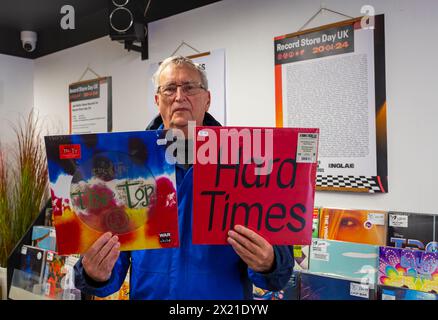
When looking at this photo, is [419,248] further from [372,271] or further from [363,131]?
[363,131]

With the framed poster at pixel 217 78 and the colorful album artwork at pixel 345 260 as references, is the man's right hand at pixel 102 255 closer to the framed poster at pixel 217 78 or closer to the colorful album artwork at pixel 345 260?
the colorful album artwork at pixel 345 260

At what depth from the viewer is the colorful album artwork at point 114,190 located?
1.07 metres

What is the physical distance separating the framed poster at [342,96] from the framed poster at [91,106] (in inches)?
70.1

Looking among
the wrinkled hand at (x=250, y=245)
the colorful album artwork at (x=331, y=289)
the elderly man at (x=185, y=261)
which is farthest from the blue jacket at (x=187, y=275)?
the colorful album artwork at (x=331, y=289)

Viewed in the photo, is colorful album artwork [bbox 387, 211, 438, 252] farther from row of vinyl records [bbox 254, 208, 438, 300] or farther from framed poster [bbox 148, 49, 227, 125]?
framed poster [bbox 148, 49, 227, 125]

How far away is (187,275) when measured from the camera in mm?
1222

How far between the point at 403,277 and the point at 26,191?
10.8 feet

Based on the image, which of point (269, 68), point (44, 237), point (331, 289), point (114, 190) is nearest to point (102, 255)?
point (114, 190)

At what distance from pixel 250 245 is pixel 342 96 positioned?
1344mm

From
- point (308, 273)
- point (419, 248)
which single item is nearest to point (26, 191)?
point (308, 273)

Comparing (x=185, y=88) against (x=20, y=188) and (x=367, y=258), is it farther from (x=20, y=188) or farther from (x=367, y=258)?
(x=20, y=188)

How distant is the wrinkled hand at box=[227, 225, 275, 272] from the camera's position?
1.05m

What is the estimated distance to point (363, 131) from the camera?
204cm
